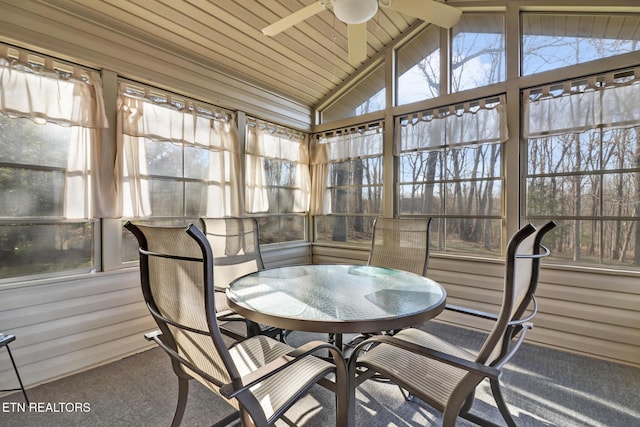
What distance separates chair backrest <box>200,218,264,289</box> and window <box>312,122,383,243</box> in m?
1.74

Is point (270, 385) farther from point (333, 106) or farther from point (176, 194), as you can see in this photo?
point (333, 106)

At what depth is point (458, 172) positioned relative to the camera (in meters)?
3.07

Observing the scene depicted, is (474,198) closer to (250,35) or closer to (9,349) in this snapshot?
(250,35)

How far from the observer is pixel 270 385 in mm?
1212

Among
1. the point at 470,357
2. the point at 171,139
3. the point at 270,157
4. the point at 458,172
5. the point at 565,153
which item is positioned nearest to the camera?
the point at 470,357

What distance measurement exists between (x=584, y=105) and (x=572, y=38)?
64cm

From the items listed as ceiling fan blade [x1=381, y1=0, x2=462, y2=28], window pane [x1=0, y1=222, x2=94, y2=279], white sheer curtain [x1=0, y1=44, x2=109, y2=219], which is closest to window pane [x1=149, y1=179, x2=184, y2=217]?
white sheer curtain [x1=0, y1=44, x2=109, y2=219]

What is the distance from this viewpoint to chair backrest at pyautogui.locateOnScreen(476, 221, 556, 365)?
967 millimetres

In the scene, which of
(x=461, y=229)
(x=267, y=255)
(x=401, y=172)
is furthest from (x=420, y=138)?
(x=267, y=255)

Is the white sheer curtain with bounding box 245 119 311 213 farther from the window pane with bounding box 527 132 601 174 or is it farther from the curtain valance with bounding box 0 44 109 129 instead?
the window pane with bounding box 527 132 601 174

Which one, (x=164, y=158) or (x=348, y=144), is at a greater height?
(x=348, y=144)

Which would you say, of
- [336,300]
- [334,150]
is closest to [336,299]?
[336,300]

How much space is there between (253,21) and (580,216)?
336 cm

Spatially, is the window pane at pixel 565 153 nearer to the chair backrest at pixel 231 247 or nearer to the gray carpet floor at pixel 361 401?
the gray carpet floor at pixel 361 401
